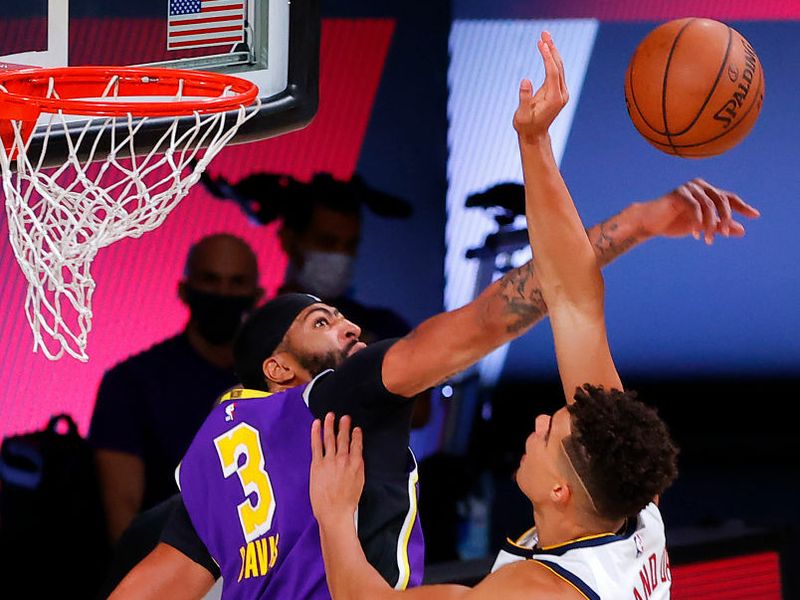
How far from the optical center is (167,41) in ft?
10.5

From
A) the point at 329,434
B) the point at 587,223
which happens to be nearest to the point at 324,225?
the point at 587,223

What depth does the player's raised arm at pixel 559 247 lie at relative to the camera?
1983 millimetres

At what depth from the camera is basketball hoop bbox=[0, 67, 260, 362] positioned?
2.44 meters

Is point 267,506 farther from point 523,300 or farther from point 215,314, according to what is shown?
point 215,314

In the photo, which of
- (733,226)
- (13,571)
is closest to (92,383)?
(13,571)

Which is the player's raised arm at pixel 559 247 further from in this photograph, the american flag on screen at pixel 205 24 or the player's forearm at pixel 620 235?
the american flag on screen at pixel 205 24

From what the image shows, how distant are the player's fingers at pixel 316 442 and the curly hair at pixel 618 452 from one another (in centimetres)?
58

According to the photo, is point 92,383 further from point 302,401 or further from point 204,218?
point 302,401

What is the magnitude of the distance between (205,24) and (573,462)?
66.0 inches

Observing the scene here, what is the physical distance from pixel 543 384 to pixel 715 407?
748 millimetres

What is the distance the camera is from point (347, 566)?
84.0 inches

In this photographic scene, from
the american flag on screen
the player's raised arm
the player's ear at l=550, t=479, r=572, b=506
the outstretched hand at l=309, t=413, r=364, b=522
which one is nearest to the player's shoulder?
the player's ear at l=550, t=479, r=572, b=506

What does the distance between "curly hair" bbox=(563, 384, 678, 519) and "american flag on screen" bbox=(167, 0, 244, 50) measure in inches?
60.1

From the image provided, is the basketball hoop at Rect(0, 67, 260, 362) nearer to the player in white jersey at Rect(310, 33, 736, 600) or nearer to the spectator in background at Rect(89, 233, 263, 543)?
the player in white jersey at Rect(310, 33, 736, 600)
